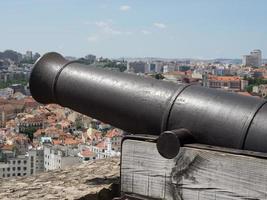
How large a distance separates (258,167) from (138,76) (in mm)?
865

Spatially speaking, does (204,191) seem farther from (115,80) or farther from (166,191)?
(115,80)

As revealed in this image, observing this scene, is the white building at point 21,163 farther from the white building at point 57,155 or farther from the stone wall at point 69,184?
the stone wall at point 69,184

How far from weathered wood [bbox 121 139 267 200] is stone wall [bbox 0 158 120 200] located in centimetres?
47

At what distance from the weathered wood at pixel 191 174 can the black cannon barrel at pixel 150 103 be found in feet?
0.48

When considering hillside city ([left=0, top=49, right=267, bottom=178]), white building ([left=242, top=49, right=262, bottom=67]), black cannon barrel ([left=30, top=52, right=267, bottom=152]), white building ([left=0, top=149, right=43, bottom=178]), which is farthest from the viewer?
white building ([left=242, top=49, right=262, bottom=67])

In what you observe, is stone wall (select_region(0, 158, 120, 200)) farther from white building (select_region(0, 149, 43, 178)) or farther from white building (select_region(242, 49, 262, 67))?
white building (select_region(242, 49, 262, 67))

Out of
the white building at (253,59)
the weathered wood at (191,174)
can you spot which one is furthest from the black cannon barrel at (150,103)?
the white building at (253,59)

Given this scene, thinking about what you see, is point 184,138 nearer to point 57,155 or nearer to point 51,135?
point 57,155

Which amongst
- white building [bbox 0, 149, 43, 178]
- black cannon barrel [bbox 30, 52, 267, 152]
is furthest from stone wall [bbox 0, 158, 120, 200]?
white building [bbox 0, 149, 43, 178]

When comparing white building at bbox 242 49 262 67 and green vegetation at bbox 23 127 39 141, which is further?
white building at bbox 242 49 262 67

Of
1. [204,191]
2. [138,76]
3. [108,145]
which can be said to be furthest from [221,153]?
[108,145]

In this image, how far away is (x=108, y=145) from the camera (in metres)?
32.4

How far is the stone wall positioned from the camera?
2.39 m

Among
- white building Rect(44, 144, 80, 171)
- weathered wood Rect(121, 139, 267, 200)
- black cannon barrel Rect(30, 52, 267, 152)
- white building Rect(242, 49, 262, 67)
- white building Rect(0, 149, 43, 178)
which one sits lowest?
white building Rect(0, 149, 43, 178)
